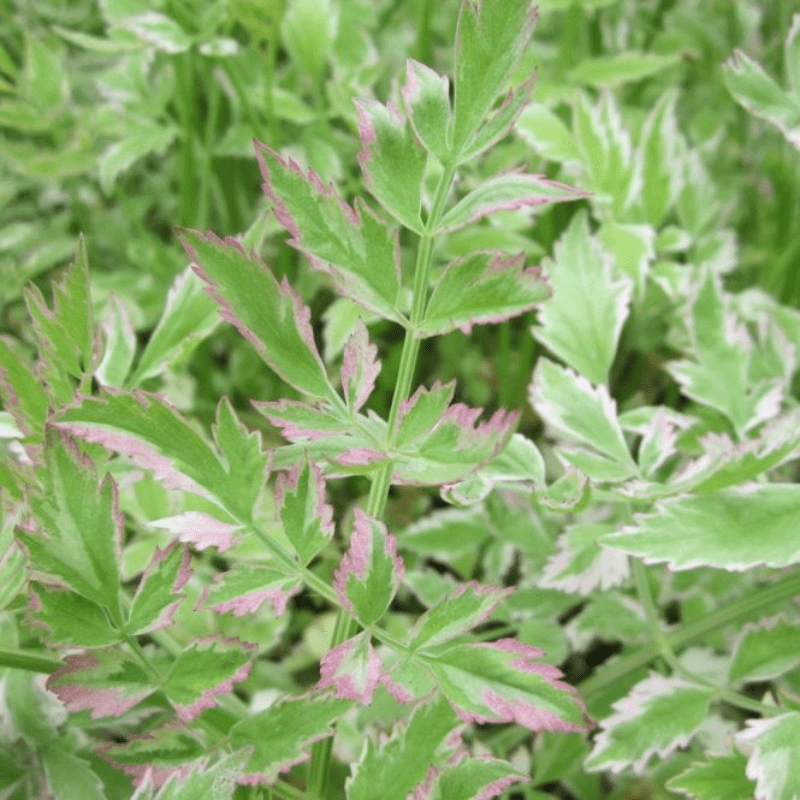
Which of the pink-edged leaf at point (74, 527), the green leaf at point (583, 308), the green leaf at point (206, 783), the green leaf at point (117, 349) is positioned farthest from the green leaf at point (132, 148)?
the green leaf at point (206, 783)

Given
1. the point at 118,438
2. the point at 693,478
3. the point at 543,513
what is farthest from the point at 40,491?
the point at 543,513

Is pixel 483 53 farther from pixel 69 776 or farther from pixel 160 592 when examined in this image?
pixel 69 776

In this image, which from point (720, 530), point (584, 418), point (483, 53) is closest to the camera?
point (483, 53)

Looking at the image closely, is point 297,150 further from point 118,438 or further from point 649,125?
point 118,438

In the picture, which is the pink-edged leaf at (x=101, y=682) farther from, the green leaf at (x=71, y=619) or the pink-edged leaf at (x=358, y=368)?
the pink-edged leaf at (x=358, y=368)

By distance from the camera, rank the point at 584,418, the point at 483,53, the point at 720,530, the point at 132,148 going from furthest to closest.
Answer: the point at 132,148, the point at 584,418, the point at 720,530, the point at 483,53

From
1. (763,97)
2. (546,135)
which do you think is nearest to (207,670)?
(763,97)
